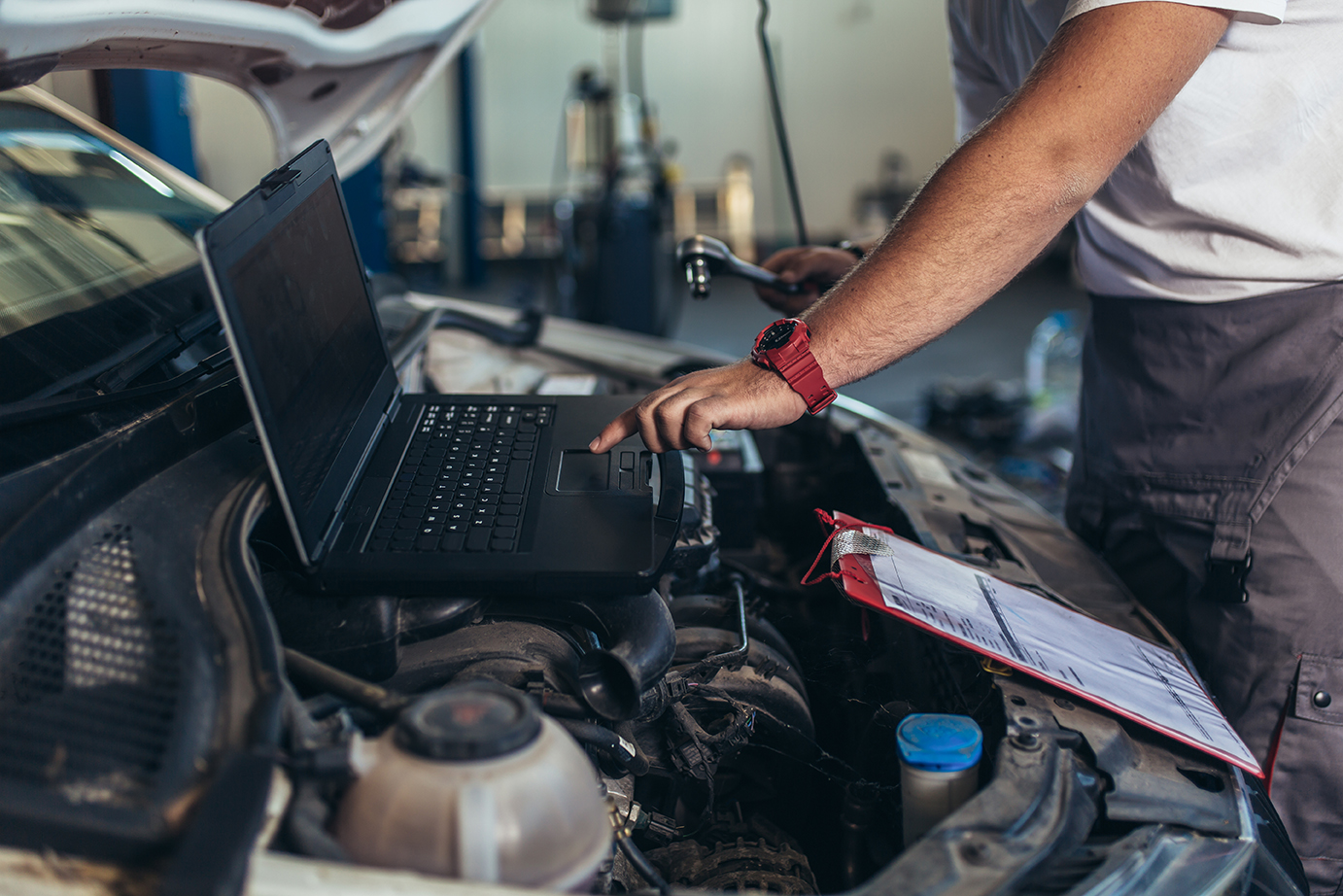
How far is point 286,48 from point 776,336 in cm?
81

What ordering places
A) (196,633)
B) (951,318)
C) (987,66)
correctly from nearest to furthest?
(196,633), (951,318), (987,66)

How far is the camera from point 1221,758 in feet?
2.88

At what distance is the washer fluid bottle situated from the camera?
795 mm

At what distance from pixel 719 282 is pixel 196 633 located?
745 centimetres

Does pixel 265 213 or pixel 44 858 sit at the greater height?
pixel 265 213

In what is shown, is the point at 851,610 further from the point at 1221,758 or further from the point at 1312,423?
the point at 1312,423

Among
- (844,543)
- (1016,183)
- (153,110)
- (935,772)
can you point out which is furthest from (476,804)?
(153,110)

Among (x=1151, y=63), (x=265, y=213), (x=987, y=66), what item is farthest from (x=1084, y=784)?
(x=987, y=66)

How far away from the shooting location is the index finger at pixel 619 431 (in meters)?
0.95

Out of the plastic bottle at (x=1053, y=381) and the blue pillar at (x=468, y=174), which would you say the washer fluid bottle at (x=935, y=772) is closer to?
the plastic bottle at (x=1053, y=381)

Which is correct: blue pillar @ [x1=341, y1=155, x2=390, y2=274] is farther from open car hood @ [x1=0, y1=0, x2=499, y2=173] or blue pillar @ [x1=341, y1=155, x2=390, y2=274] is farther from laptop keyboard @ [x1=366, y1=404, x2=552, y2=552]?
laptop keyboard @ [x1=366, y1=404, x2=552, y2=552]

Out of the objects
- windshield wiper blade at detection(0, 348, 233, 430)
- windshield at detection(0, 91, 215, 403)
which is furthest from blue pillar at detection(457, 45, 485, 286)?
windshield wiper blade at detection(0, 348, 233, 430)

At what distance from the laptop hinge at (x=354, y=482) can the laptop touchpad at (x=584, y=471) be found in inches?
8.1

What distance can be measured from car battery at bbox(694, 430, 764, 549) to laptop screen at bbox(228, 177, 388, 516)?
1.59 ft
